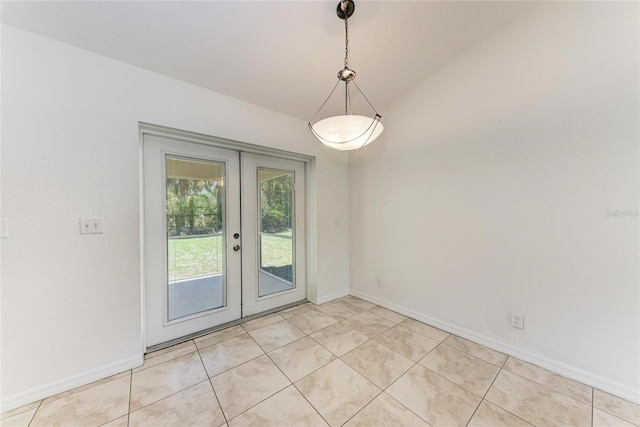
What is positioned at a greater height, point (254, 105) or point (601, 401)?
point (254, 105)

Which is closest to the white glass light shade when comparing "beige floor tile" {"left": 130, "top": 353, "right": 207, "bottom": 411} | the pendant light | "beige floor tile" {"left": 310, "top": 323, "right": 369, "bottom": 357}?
the pendant light

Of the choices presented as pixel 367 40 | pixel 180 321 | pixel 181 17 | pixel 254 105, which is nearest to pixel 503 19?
pixel 367 40

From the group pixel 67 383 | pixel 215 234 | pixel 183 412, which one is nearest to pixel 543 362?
pixel 183 412

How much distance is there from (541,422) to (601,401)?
58 cm

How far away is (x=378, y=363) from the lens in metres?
1.99

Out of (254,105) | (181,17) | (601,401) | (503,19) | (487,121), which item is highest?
(503,19)

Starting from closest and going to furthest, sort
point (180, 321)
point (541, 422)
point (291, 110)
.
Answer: point (541, 422) < point (180, 321) < point (291, 110)

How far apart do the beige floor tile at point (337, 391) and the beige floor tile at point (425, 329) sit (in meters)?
1.02

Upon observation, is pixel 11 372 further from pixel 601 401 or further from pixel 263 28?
pixel 601 401

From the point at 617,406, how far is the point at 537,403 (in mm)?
505

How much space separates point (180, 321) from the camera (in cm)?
236

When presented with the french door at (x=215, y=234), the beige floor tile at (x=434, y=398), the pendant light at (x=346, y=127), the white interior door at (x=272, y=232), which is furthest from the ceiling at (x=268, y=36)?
the beige floor tile at (x=434, y=398)

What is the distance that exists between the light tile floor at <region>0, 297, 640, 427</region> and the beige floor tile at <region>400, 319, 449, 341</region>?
0.06 m

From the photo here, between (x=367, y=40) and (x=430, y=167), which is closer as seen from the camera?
(x=367, y=40)
